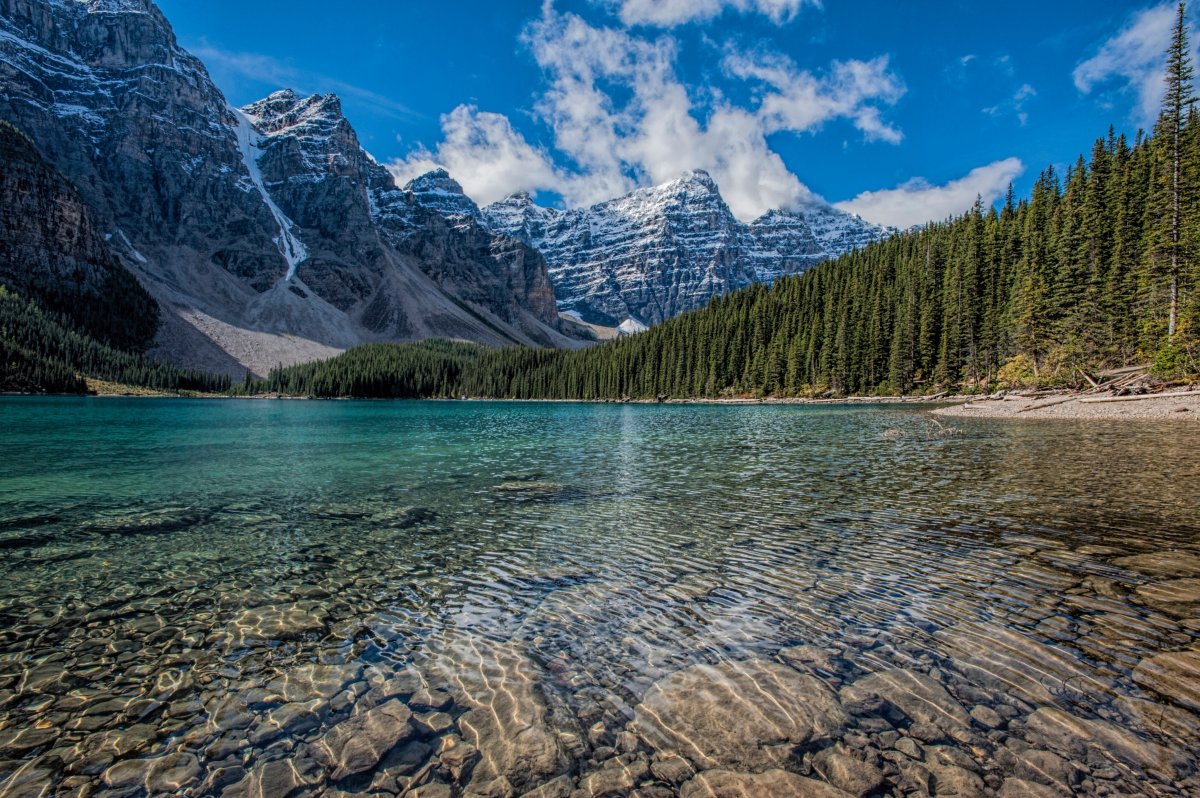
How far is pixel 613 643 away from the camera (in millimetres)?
8156

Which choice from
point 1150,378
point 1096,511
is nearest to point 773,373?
point 1150,378

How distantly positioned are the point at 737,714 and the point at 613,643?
234 cm

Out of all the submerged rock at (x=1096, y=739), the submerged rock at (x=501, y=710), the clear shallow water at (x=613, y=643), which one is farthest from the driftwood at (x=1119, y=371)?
the submerged rock at (x=501, y=710)

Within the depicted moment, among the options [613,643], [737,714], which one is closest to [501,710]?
[613,643]

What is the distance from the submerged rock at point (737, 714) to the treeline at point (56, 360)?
195247mm

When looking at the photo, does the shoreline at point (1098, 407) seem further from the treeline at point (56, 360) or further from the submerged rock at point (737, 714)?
the treeline at point (56, 360)

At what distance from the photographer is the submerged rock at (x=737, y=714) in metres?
5.62

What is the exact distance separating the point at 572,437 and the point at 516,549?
32.6 metres

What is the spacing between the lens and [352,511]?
1792 cm

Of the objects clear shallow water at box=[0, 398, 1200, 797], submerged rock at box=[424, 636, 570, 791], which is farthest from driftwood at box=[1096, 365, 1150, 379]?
submerged rock at box=[424, 636, 570, 791]

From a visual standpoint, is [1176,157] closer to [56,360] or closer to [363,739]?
[363,739]

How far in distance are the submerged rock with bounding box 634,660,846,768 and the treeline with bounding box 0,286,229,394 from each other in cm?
19525

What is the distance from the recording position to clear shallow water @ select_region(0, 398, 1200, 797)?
5.39 m

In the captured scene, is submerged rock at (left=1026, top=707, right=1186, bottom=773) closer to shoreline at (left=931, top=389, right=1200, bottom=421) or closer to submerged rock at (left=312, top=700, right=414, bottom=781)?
submerged rock at (left=312, top=700, right=414, bottom=781)
